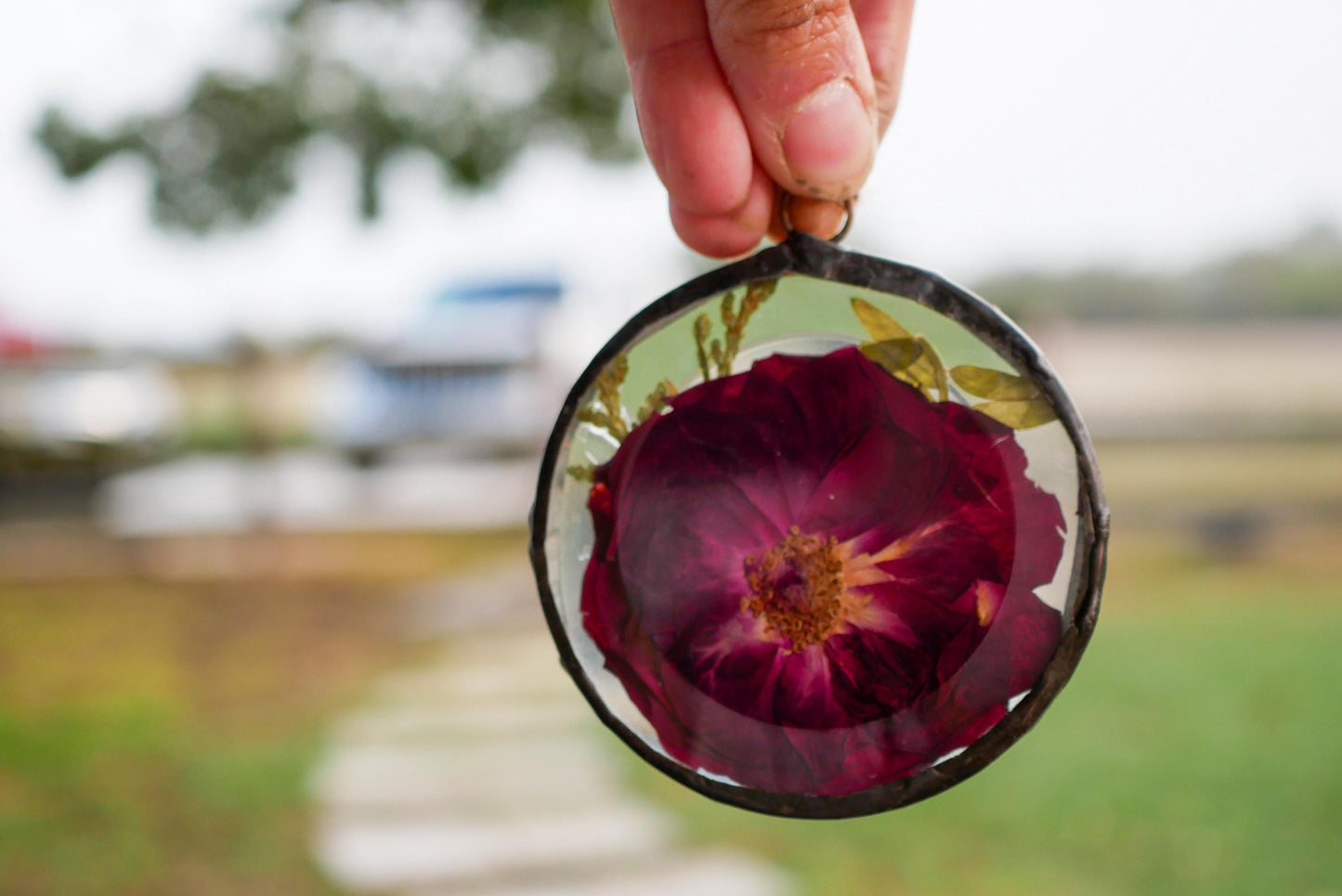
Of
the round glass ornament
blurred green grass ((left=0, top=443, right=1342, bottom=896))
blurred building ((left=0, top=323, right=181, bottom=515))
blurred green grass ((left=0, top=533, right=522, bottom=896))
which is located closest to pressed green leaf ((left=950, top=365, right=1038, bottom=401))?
the round glass ornament

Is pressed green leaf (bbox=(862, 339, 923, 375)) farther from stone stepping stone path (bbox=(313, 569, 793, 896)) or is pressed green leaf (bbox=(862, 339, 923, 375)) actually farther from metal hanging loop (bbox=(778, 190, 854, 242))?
stone stepping stone path (bbox=(313, 569, 793, 896))

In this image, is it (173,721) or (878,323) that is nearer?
(878,323)

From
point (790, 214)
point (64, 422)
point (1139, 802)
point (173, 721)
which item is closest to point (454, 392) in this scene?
point (64, 422)

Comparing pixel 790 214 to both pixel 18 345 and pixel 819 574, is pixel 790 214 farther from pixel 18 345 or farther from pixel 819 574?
pixel 18 345

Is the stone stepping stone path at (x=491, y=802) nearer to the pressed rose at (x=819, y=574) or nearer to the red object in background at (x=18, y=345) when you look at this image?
the pressed rose at (x=819, y=574)

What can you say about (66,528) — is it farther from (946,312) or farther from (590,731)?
(946,312)

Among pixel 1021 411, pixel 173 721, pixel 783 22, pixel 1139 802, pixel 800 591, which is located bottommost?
pixel 173 721

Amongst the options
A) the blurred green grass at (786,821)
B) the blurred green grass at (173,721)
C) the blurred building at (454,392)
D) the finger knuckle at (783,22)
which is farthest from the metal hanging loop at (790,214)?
the blurred building at (454,392)

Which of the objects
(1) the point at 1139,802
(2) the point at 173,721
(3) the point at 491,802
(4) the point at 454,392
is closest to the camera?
(1) the point at 1139,802
